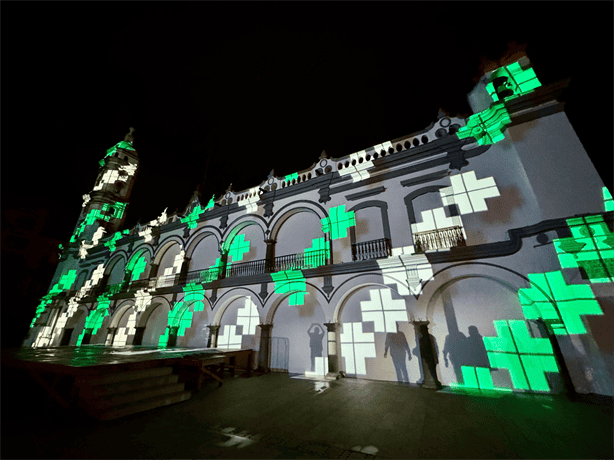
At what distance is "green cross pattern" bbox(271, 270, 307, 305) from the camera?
9242 mm

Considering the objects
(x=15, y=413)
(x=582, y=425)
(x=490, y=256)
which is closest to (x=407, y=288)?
(x=490, y=256)

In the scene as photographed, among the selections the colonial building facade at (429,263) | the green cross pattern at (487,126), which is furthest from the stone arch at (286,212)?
the green cross pattern at (487,126)

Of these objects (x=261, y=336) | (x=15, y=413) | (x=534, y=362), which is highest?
(x=261, y=336)

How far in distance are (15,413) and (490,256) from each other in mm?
10787

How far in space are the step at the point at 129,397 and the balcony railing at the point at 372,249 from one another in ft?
21.0

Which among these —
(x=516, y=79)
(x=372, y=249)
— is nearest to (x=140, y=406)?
(x=372, y=249)

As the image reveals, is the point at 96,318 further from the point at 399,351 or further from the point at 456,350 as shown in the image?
the point at 456,350

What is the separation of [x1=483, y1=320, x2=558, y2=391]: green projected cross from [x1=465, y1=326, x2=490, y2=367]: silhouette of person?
0.10m

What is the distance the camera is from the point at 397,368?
733cm

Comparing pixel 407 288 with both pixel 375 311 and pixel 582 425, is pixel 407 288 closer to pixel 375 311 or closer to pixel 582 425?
pixel 375 311

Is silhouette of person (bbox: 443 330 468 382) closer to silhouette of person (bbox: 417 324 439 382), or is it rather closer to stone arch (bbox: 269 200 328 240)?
silhouette of person (bbox: 417 324 439 382)

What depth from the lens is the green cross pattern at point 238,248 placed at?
11.8 metres

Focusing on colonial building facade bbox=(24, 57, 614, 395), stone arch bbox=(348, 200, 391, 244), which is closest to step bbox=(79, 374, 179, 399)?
colonial building facade bbox=(24, 57, 614, 395)

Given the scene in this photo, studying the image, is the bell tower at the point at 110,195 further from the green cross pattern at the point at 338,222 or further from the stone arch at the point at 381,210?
the stone arch at the point at 381,210
